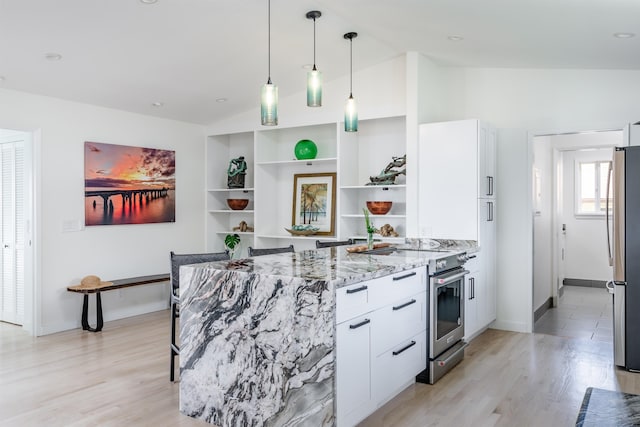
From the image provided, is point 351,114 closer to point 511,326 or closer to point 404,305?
point 404,305

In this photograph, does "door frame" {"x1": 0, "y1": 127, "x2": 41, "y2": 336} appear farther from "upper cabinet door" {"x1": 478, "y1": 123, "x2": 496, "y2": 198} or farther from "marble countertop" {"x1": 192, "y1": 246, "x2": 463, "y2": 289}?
"upper cabinet door" {"x1": 478, "y1": 123, "x2": 496, "y2": 198}

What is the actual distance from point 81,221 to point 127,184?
26.8 inches

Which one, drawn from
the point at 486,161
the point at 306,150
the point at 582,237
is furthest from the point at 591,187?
the point at 306,150

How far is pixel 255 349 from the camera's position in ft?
9.23

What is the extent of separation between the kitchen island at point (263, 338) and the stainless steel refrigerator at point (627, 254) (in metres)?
1.90

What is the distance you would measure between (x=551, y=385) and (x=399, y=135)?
3201 millimetres

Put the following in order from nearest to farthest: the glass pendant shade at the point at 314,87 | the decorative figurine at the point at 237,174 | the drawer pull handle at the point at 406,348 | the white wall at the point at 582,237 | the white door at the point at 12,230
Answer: the drawer pull handle at the point at 406,348
the glass pendant shade at the point at 314,87
the white door at the point at 12,230
the decorative figurine at the point at 237,174
the white wall at the point at 582,237

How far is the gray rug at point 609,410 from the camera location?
133 centimetres

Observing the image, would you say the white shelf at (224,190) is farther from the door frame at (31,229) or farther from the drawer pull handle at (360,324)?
the drawer pull handle at (360,324)

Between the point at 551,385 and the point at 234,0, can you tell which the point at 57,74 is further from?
the point at 551,385

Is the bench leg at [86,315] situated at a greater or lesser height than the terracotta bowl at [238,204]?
lesser

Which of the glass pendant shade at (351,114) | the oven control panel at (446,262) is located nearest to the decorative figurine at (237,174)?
the glass pendant shade at (351,114)

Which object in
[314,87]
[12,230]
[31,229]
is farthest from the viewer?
[12,230]

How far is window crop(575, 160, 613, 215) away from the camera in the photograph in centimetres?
786
